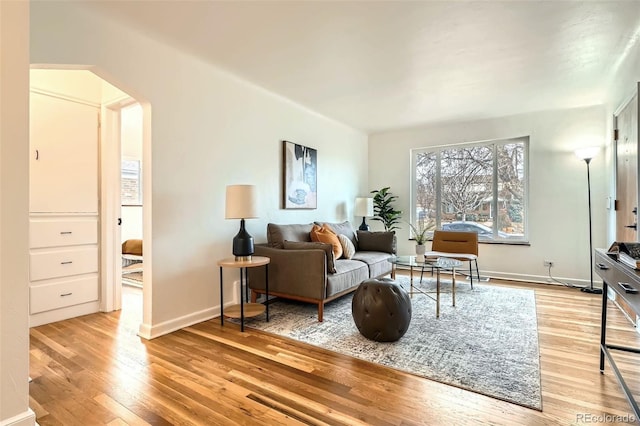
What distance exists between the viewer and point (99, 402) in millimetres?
1751

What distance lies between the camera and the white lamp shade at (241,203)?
2.87 metres

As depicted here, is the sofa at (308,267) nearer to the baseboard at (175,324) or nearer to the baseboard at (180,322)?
the baseboard at (180,322)

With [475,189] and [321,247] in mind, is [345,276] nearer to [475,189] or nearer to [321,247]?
[321,247]

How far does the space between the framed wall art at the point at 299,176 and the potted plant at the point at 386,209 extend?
1.54m

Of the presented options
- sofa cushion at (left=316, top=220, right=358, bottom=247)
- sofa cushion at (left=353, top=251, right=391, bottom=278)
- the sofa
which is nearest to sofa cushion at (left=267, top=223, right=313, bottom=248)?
the sofa

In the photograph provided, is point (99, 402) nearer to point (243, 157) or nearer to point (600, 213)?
point (243, 157)

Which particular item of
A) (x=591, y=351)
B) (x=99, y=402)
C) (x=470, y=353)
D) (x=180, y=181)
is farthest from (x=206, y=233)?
(x=591, y=351)

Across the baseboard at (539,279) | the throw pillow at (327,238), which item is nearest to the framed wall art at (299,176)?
the throw pillow at (327,238)

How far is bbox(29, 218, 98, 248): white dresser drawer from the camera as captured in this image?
296 cm

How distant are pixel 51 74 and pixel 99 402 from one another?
9.81 feet

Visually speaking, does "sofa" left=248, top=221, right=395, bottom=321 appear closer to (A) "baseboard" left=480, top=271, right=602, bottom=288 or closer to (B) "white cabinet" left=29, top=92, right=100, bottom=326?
(B) "white cabinet" left=29, top=92, right=100, bottom=326

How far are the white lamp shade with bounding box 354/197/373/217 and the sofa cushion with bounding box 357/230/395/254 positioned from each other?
2.32 feet

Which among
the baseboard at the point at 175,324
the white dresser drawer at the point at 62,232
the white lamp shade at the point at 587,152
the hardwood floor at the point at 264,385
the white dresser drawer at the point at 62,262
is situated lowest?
the hardwood floor at the point at 264,385

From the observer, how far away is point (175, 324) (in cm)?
286
